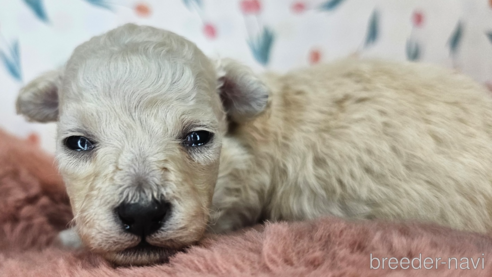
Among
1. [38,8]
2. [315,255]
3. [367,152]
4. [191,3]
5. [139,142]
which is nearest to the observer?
[315,255]

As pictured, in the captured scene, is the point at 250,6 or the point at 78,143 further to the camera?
the point at 250,6

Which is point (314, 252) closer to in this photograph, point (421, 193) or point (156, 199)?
point (156, 199)

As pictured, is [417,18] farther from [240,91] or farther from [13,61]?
[13,61]

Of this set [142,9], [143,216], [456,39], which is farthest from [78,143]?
[456,39]

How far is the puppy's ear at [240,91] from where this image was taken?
117 cm

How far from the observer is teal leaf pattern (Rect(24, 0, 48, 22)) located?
6.54ft

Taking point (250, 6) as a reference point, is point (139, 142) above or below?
below

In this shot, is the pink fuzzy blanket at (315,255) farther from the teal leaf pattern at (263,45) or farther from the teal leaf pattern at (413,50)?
the teal leaf pattern at (413,50)

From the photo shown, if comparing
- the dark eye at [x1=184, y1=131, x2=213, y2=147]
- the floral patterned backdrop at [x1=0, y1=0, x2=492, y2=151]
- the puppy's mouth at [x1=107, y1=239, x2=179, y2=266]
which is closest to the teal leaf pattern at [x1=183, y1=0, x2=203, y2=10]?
the floral patterned backdrop at [x1=0, y1=0, x2=492, y2=151]

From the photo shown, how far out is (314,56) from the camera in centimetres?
225

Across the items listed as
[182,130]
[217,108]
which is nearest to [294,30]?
[217,108]

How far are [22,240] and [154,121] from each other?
686 millimetres

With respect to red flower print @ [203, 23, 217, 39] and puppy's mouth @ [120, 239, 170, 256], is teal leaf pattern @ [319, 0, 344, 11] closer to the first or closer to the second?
red flower print @ [203, 23, 217, 39]

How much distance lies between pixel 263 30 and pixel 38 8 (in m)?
1.13
